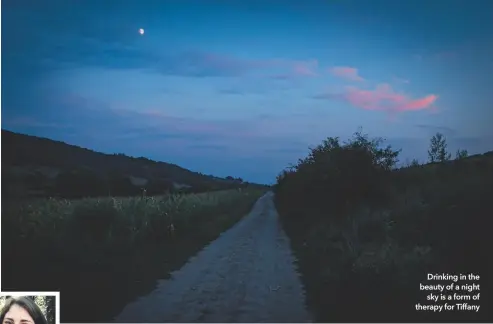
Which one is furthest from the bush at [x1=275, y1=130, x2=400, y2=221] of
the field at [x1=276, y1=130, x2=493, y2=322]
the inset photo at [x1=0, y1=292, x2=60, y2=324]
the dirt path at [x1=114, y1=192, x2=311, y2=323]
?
the inset photo at [x1=0, y1=292, x2=60, y2=324]

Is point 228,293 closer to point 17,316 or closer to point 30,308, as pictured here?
point 30,308

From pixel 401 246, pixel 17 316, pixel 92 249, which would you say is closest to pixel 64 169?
pixel 92 249

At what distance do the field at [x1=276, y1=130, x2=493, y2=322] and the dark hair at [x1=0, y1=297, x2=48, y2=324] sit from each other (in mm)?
2888

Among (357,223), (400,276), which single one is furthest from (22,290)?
(357,223)

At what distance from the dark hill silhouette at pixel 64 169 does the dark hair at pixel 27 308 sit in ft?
5.42

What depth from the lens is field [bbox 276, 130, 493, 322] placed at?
598cm

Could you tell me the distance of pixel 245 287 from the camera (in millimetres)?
7426

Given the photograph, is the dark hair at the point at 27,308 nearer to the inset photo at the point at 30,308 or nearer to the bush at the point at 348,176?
the inset photo at the point at 30,308

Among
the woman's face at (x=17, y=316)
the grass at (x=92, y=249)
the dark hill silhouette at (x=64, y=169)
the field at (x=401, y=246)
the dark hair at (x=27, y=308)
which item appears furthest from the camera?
the dark hill silhouette at (x=64, y=169)

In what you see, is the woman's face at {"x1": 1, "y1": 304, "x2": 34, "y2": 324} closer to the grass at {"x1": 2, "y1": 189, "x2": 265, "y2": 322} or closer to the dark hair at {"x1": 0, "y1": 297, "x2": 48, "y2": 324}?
the dark hair at {"x1": 0, "y1": 297, "x2": 48, "y2": 324}

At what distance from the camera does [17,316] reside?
5.16m

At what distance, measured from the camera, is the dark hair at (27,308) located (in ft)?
17.1

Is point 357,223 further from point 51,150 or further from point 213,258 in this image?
point 51,150

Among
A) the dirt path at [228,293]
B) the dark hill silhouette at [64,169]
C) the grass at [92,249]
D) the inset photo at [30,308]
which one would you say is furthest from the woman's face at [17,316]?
the dark hill silhouette at [64,169]
